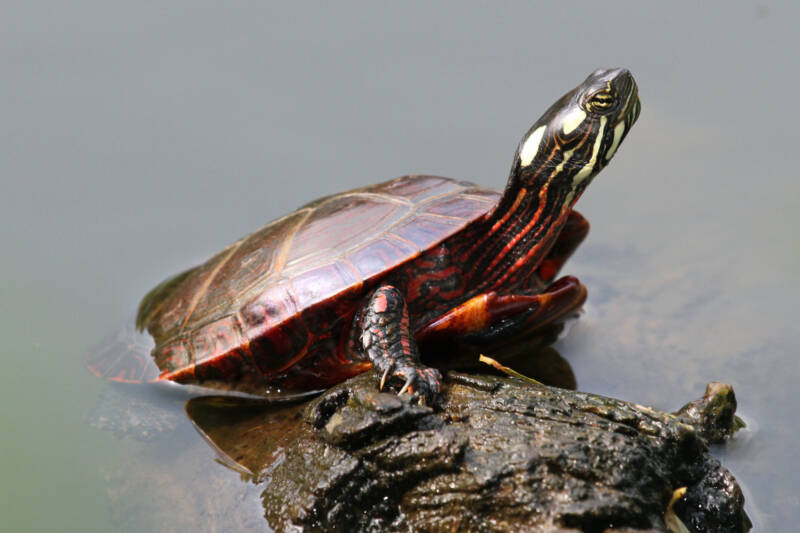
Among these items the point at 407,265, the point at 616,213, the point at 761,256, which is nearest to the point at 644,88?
the point at 616,213

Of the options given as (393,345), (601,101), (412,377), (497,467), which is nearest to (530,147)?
(601,101)

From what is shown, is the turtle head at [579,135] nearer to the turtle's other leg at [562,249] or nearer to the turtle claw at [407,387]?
the turtle's other leg at [562,249]

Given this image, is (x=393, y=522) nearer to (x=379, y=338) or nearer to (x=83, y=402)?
(x=379, y=338)

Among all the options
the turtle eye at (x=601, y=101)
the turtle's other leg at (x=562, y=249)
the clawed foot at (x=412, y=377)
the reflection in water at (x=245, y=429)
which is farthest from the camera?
the turtle's other leg at (x=562, y=249)

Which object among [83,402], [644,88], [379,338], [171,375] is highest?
[644,88]

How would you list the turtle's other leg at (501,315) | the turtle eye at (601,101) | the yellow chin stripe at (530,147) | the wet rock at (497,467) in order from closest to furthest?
the wet rock at (497,467)
the turtle's other leg at (501,315)
the turtle eye at (601,101)
the yellow chin stripe at (530,147)

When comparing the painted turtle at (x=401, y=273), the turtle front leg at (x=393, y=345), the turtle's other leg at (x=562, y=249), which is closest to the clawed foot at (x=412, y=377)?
the turtle front leg at (x=393, y=345)

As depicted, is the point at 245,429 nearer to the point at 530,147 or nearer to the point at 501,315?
the point at 501,315
